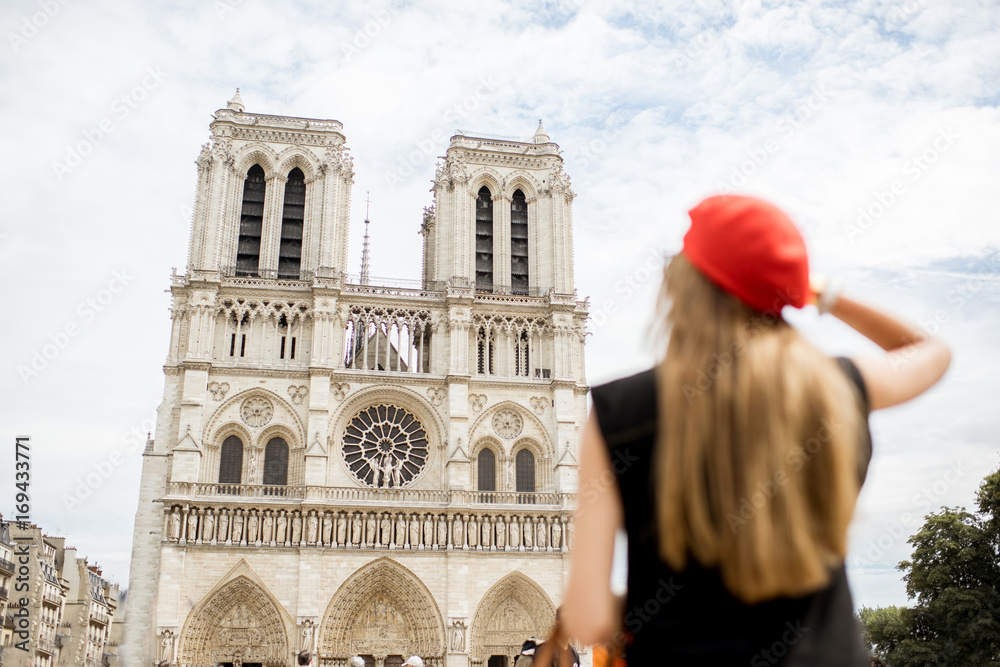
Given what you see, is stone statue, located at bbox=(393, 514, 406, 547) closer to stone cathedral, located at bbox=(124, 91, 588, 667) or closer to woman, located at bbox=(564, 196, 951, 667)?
stone cathedral, located at bbox=(124, 91, 588, 667)

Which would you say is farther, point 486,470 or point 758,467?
point 486,470

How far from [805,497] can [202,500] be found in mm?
26753

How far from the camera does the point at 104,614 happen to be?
45000 mm

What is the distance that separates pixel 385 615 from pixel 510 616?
12.2 ft

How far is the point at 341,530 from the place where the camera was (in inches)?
1045

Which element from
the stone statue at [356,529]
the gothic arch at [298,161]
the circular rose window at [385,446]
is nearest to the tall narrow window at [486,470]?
the circular rose window at [385,446]

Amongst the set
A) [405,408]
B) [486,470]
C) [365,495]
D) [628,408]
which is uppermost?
[405,408]

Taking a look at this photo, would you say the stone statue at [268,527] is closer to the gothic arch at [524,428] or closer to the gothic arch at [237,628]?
the gothic arch at [237,628]

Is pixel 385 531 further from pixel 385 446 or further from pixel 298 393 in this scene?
pixel 298 393

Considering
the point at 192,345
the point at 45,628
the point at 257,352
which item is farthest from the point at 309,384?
the point at 45,628

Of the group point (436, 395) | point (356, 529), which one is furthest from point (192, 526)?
point (436, 395)

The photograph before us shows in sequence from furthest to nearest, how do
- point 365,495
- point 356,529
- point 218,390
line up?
1. point 218,390
2. point 365,495
3. point 356,529

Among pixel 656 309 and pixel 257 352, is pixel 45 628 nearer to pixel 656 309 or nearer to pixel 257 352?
pixel 257 352

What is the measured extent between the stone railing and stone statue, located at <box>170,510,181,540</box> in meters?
0.03
